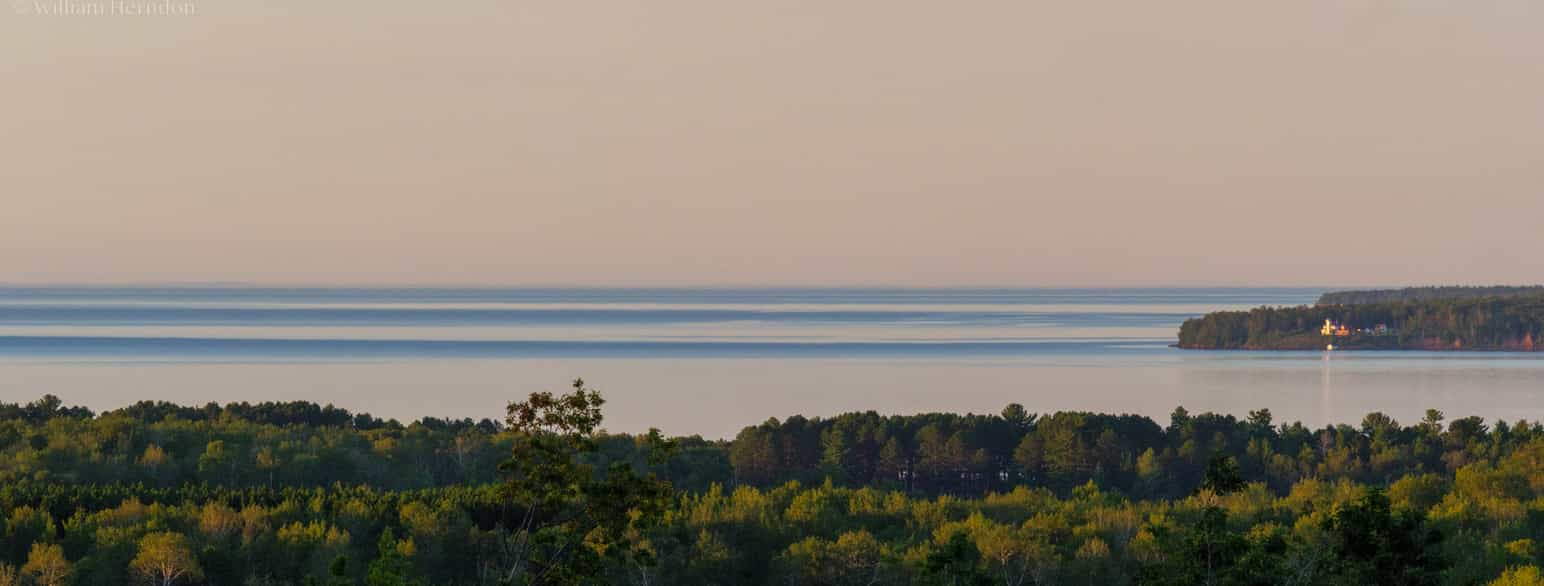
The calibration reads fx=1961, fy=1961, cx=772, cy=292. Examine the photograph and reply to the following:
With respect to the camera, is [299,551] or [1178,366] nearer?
[299,551]

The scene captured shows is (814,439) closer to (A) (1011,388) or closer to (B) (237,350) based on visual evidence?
(A) (1011,388)

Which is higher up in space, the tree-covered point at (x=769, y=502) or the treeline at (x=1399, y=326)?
the treeline at (x=1399, y=326)

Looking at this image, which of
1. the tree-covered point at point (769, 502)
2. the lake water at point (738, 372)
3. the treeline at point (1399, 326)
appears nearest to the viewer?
the tree-covered point at point (769, 502)

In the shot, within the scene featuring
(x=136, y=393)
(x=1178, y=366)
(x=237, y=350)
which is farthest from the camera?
(x=237, y=350)

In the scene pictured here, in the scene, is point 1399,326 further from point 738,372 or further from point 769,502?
point 769,502

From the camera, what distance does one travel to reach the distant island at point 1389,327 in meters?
169

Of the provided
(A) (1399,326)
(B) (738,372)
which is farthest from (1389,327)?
(B) (738,372)

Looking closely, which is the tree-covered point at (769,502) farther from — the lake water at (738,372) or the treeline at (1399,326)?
the treeline at (1399,326)

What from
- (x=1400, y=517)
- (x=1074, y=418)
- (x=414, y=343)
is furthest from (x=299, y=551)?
(x=414, y=343)

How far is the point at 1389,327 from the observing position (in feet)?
590

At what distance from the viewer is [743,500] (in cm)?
5375

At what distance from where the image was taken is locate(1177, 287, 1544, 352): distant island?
555 feet

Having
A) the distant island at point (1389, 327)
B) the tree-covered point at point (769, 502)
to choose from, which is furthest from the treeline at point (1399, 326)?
the tree-covered point at point (769, 502)

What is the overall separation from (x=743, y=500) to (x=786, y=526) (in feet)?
10.8
